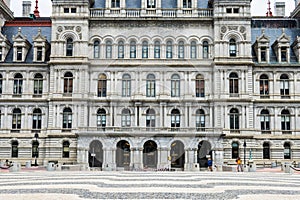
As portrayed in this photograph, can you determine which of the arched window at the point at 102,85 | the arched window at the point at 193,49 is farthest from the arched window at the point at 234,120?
the arched window at the point at 102,85

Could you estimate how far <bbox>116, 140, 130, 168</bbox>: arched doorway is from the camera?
53.6 m

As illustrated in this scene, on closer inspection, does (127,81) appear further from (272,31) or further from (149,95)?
(272,31)

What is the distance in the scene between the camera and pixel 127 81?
56188 mm

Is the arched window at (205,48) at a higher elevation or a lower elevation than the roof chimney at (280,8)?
lower

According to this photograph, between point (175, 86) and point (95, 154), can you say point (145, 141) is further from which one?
point (175, 86)

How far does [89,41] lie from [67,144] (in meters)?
12.5

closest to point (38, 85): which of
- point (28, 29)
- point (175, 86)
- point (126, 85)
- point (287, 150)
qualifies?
point (28, 29)

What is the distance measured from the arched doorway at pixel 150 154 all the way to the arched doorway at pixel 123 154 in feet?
6.38

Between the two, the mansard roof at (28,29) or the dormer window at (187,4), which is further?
the mansard roof at (28,29)

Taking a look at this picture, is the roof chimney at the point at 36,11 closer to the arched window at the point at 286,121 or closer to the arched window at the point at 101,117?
the arched window at the point at 101,117

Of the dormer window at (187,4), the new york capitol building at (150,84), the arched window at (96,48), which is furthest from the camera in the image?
the dormer window at (187,4)

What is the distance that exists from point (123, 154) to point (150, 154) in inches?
122

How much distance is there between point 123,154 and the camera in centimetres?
5406

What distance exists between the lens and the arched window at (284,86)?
185 feet
